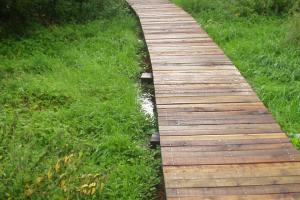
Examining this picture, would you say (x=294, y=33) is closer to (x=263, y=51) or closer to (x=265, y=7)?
(x=263, y=51)

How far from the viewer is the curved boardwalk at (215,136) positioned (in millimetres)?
3832

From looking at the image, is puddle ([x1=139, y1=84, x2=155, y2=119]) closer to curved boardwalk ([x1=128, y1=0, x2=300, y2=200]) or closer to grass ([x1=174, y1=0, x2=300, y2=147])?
curved boardwalk ([x1=128, y1=0, x2=300, y2=200])

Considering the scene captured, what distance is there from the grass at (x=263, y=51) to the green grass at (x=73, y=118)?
173 cm

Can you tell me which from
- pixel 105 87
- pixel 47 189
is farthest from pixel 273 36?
pixel 47 189

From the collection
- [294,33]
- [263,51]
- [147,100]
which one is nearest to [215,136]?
[147,100]

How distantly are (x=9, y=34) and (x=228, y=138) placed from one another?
536 centimetres

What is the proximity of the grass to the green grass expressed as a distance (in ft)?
5.69

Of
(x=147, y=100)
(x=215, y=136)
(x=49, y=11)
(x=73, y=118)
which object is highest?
(x=215, y=136)

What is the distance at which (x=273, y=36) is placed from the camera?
861cm

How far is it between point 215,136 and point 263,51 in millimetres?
3576

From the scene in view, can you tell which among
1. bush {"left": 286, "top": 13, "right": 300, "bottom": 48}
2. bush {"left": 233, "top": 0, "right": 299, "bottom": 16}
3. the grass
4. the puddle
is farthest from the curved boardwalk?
bush {"left": 233, "top": 0, "right": 299, "bottom": 16}

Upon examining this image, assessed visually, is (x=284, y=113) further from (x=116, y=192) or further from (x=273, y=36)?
(x=273, y=36)

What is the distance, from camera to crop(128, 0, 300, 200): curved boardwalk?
383cm

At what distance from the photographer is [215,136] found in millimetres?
4691
